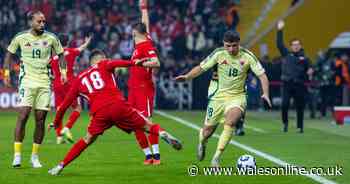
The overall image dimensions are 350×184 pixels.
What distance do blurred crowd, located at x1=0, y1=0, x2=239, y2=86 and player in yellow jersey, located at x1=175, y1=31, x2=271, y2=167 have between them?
68.6 ft

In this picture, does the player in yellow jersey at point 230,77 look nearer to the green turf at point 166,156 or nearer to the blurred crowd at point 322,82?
the green turf at point 166,156

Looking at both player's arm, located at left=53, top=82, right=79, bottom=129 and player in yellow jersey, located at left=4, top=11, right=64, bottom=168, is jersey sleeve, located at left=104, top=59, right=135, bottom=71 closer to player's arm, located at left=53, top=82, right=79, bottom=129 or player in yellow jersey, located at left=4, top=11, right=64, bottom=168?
player's arm, located at left=53, top=82, right=79, bottom=129

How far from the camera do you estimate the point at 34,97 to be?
15664 millimetres

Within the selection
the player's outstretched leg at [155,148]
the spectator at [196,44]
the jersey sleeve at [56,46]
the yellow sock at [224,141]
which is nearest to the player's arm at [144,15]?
the jersey sleeve at [56,46]

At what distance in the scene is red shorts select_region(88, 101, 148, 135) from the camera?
45.9 feet

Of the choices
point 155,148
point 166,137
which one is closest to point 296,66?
point 155,148

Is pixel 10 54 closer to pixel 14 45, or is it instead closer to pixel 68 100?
pixel 14 45

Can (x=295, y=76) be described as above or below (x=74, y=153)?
above

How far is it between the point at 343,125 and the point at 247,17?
43.9 feet

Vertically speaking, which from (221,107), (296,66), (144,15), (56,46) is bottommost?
(221,107)

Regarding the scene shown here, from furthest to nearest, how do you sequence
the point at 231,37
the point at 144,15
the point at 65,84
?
the point at 65,84 < the point at 144,15 < the point at 231,37

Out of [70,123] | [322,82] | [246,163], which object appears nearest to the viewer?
[246,163]

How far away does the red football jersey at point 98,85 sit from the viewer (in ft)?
45.7

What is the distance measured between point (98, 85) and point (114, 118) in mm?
511
